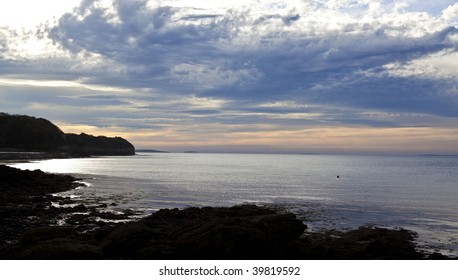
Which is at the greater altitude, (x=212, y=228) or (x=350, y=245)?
(x=212, y=228)

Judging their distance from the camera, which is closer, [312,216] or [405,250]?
[405,250]

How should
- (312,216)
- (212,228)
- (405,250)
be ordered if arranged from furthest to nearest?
1. (312,216)
2. (405,250)
3. (212,228)

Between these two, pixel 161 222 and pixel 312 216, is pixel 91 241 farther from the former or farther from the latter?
pixel 312 216

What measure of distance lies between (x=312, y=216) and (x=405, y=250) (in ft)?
50.3

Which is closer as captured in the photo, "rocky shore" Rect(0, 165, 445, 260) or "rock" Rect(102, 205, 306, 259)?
"rocky shore" Rect(0, 165, 445, 260)

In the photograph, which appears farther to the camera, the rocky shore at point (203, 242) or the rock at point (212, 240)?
the rock at point (212, 240)

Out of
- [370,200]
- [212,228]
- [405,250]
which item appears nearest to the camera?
[212,228]

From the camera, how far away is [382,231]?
27047 mm
